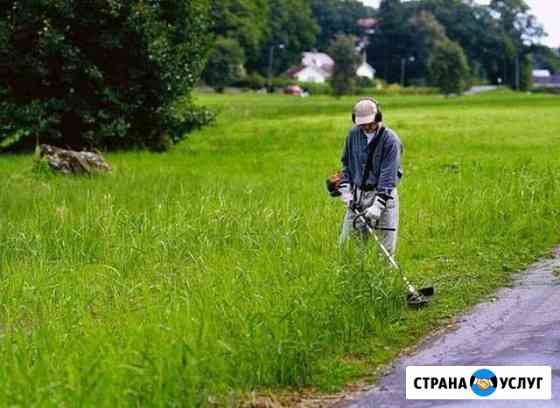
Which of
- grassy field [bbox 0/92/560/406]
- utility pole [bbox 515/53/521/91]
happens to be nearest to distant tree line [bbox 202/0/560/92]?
utility pole [bbox 515/53/521/91]

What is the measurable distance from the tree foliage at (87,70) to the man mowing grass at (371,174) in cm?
1751

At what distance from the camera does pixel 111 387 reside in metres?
6.32

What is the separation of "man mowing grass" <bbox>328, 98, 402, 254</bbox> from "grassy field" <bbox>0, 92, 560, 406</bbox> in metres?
0.46

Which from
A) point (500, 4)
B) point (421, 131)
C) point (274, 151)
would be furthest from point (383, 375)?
point (500, 4)

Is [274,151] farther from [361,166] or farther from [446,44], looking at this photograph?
[446,44]

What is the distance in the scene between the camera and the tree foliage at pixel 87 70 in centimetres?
2661

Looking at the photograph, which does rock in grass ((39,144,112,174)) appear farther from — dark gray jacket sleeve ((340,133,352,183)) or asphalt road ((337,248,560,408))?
asphalt road ((337,248,560,408))

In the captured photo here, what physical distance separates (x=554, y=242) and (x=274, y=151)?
15.0m

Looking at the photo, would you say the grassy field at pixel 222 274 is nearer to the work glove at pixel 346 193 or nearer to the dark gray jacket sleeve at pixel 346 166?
the work glove at pixel 346 193

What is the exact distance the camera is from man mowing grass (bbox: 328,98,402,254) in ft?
31.7

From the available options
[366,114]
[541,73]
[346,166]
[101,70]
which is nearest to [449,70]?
[541,73]

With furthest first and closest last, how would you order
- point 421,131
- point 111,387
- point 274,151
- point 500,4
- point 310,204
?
point 500,4 < point 421,131 < point 274,151 < point 310,204 < point 111,387

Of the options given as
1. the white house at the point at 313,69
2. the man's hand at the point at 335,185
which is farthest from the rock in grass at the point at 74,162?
the white house at the point at 313,69

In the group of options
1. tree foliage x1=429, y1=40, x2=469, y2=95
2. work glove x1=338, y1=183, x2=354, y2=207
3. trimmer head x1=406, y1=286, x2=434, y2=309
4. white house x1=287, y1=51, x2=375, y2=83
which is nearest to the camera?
trimmer head x1=406, y1=286, x2=434, y2=309
